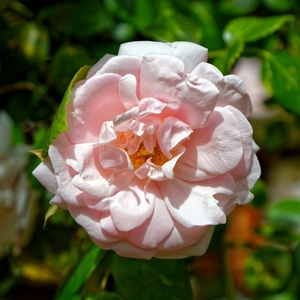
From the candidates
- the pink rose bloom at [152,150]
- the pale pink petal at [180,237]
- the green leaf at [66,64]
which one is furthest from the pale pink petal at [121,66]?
the green leaf at [66,64]

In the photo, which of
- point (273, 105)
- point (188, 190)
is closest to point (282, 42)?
point (273, 105)

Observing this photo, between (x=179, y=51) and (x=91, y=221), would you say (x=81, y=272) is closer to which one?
(x=91, y=221)

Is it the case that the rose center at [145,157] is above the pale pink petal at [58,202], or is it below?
above

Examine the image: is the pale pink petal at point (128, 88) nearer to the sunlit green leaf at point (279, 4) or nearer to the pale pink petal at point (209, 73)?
the pale pink petal at point (209, 73)

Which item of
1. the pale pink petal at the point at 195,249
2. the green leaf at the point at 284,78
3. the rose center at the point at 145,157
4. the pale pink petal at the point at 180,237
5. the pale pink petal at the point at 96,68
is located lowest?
the pale pink petal at the point at 195,249

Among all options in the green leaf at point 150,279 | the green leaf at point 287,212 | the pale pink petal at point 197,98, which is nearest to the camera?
the pale pink petal at point 197,98

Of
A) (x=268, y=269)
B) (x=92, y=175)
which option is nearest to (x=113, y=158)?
(x=92, y=175)

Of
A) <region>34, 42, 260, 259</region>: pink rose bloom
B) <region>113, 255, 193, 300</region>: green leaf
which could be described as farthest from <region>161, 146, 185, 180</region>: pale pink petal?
<region>113, 255, 193, 300</region>: green leaf

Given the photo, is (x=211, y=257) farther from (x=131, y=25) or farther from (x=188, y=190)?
(x=188, y=190)
